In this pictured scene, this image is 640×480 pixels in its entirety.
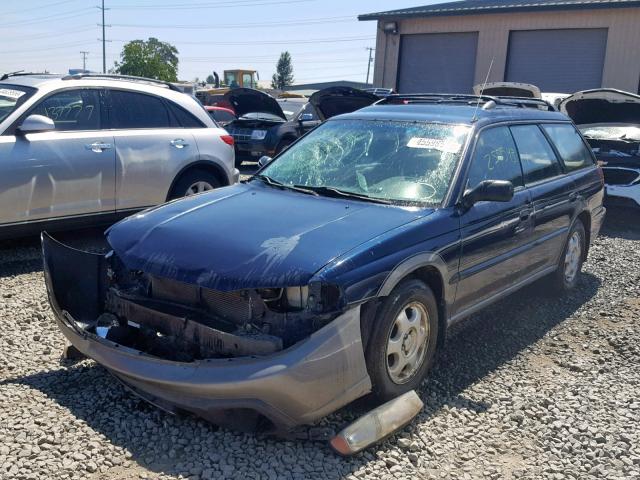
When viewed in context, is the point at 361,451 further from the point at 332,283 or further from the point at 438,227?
the point at 438,227

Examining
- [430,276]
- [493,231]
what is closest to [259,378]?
[430,276]

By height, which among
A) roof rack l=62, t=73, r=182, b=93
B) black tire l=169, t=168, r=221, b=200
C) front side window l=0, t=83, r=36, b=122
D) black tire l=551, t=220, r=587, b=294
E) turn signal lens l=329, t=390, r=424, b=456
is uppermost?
roof rack l=62, t=73, r=182, b=93

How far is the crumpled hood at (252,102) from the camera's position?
13.7 meters

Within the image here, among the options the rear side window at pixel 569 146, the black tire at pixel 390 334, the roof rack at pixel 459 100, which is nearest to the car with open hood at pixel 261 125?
the roof rack at pixel 459 100

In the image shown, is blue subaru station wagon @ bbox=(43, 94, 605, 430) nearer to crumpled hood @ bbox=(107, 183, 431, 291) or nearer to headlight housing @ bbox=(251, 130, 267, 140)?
crumpled hood @ bbox=(107, 183, 431, 291)

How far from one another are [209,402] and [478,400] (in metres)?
1.70

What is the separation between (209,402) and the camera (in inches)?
121

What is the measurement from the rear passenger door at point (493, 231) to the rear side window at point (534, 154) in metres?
0.13

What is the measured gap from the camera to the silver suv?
585 cm

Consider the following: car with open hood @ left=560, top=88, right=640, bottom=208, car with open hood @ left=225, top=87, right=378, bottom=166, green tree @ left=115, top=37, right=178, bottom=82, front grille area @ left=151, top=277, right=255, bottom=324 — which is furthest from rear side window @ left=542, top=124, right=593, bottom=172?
green tree @ left=115, top=37, right=178, bottom=82

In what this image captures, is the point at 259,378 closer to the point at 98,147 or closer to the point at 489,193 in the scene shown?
the point at 489,193

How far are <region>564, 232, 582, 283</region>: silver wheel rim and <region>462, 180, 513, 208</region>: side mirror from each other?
204 cm

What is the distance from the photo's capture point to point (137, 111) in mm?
6832

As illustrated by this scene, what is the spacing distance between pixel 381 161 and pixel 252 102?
9.98 metres
